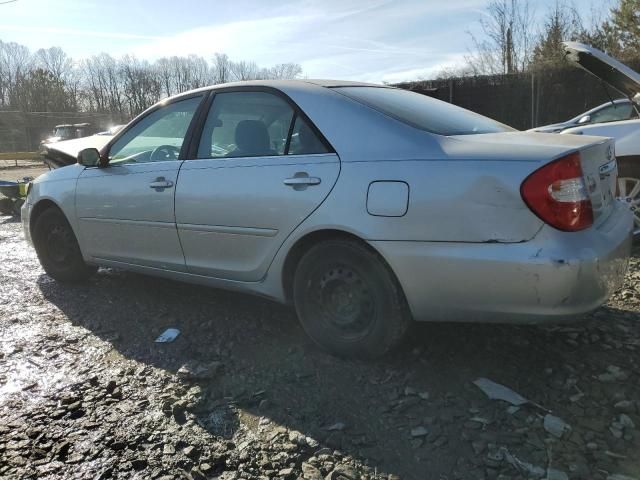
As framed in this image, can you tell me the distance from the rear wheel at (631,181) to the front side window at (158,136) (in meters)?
4.02

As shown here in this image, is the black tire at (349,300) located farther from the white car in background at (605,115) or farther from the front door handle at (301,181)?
the white car in background at (605,115)

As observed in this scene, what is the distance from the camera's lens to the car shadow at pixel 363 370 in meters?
2.49

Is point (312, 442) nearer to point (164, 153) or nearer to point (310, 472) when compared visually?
point (310, 472)

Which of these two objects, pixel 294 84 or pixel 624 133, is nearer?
pixel 294 84

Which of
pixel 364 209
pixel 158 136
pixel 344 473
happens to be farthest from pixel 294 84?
pixel 344 473

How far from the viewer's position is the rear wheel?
516 cm

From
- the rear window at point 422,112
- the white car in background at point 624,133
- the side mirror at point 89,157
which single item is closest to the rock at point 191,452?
the rear window at point 422,112

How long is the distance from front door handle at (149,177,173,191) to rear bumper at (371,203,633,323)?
1678 mm

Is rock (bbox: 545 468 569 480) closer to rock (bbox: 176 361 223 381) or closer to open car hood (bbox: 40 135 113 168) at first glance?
rock (bbox: 176 361 223 381)

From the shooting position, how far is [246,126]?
Result: 357 cm

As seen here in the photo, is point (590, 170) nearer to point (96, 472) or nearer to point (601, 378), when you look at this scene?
point (601, 378)

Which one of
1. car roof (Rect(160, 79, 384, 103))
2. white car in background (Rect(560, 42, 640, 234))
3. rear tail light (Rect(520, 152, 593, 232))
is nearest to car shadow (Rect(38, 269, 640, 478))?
rear tail light (Rect(520, 152, 593, 232))

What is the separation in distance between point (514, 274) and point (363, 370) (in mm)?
1030

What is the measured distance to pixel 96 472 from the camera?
2328mm
